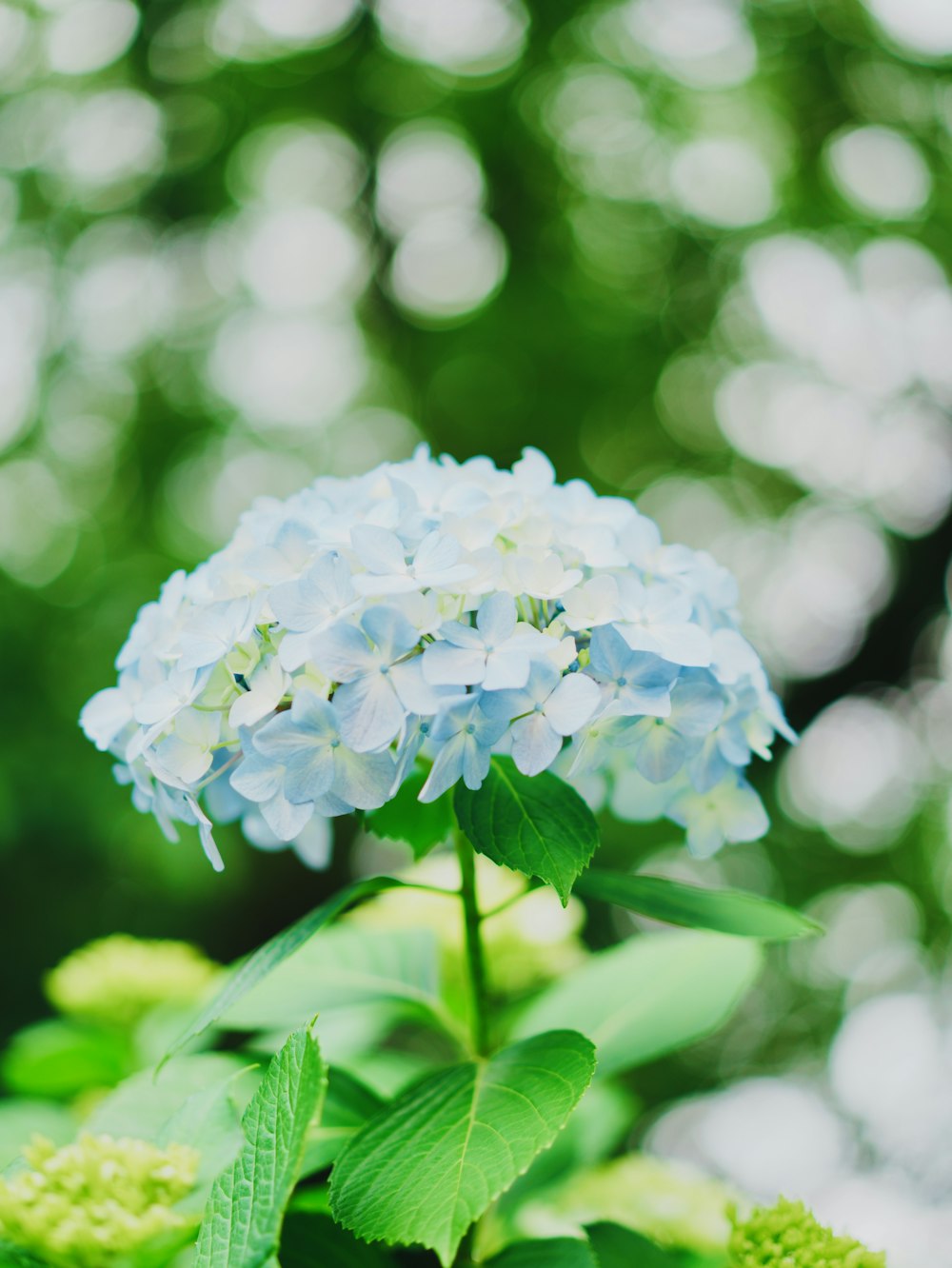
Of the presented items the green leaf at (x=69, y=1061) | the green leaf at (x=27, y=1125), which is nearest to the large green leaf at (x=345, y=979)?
the green leaf at (x=27, y=1125)

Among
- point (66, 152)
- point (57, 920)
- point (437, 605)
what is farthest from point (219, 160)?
point (437, 605)

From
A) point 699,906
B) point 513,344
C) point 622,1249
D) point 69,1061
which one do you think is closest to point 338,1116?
point 622,1249

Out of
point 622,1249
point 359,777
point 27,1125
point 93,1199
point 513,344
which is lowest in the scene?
point 513,344

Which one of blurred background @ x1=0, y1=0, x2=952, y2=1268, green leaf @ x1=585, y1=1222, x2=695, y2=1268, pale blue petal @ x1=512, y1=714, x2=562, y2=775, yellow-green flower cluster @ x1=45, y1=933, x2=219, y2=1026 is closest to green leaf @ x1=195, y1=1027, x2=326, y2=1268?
pale blue petal @ x1=512, y1=714, x2=562, y2=775

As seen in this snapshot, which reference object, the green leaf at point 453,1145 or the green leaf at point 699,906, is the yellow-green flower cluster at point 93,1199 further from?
the green leaf at point 699,906

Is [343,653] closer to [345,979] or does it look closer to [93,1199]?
[93,1199]

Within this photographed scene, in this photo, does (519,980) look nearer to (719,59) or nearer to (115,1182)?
(115,1182)
